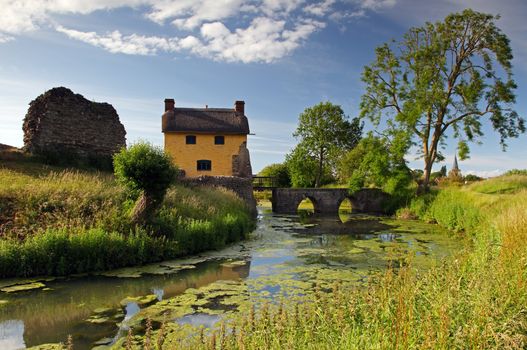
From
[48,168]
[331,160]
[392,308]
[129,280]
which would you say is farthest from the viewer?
[331,160]

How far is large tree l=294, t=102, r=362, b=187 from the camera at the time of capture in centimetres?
4862

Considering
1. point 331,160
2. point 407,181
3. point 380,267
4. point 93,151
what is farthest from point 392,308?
point 331,160

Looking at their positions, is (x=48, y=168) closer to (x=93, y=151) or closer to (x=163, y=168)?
(x=93, y=151)

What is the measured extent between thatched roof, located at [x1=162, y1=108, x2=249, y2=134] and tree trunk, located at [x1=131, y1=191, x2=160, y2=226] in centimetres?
1923

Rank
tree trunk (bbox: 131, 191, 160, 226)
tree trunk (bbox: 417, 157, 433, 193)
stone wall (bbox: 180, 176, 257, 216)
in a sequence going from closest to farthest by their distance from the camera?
tree trunk (bbox: 131, 191, 160, 226) < stone wall (bbox: 180, 176, 257, 216) < tree trunk (bbox: 417, 157, 433, 193)

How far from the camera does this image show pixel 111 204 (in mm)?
14117

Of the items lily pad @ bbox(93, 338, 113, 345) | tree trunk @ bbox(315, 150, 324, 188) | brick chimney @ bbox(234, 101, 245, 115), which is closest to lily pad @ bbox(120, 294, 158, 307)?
lily pad @ bbox(93, 338, 113, 345)

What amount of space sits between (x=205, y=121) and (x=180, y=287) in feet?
81.5

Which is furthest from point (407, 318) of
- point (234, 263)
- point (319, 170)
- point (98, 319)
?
point (319, 170)

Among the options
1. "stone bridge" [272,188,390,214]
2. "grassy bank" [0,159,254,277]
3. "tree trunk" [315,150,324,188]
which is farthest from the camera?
"tree trunk" [315,150,324,188]

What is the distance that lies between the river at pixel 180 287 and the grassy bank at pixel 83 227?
57 centimetres

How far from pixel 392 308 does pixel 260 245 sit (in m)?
10.9

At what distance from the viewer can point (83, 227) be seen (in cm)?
1147

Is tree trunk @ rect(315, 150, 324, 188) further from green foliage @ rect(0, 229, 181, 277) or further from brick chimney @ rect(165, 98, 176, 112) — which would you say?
green foliage @ rect(0, 229, 181, 277)
